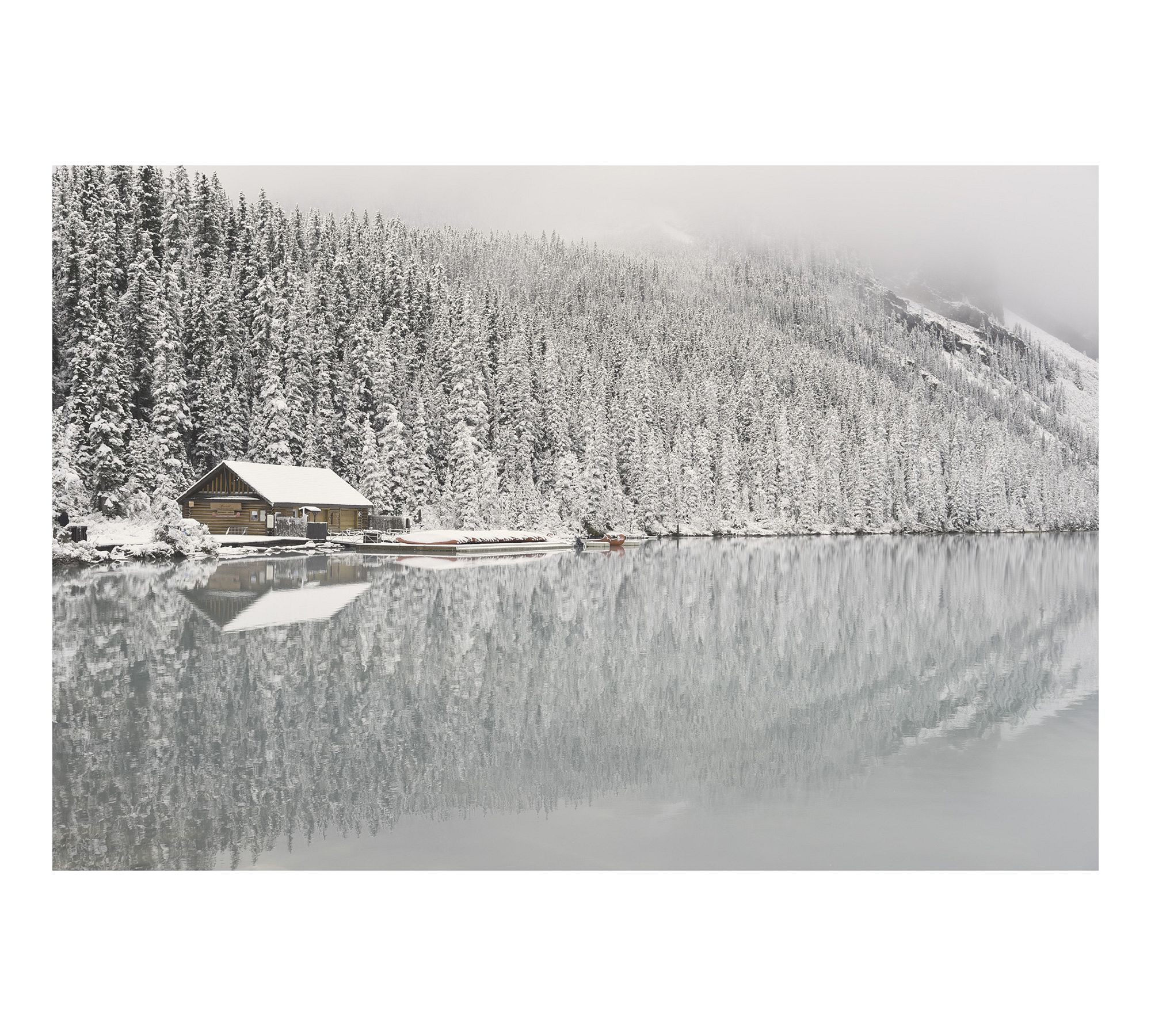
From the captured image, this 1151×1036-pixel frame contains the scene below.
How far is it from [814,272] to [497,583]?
1750cm

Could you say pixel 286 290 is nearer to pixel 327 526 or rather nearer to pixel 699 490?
pixel 327 526

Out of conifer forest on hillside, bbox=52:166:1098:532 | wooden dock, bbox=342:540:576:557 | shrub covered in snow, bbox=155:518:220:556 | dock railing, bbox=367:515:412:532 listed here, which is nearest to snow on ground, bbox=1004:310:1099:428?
conifer forest on hillside, bbox=52:166:1098:532

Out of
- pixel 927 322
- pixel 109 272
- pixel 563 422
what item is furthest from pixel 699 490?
pixel 109 272

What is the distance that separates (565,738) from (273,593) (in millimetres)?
11367

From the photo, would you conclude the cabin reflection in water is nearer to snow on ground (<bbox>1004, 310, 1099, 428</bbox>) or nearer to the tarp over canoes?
the tarp over canoes

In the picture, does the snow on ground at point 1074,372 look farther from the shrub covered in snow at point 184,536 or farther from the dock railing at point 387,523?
the dock railing at point 387,523

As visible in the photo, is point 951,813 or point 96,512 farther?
point 96,512

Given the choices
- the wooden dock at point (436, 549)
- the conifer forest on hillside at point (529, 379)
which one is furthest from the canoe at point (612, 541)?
the wooden dock at point (436, 549)

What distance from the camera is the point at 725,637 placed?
12.3 m

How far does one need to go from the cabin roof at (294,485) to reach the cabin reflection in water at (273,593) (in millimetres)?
10284

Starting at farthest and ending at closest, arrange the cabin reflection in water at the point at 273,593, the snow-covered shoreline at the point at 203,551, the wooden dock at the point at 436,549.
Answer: the wooden dock at the point at 436,549 < the snow-covered shoreline at the point at 203,551 < the cabin reflection in water at the point at 273,593

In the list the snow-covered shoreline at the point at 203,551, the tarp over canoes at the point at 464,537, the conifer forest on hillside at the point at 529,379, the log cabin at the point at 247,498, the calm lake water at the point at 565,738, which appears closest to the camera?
the calm lake water at the point at 565,738

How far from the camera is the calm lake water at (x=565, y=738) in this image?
5.35 metres

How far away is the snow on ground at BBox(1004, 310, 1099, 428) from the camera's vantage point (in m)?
12.3
